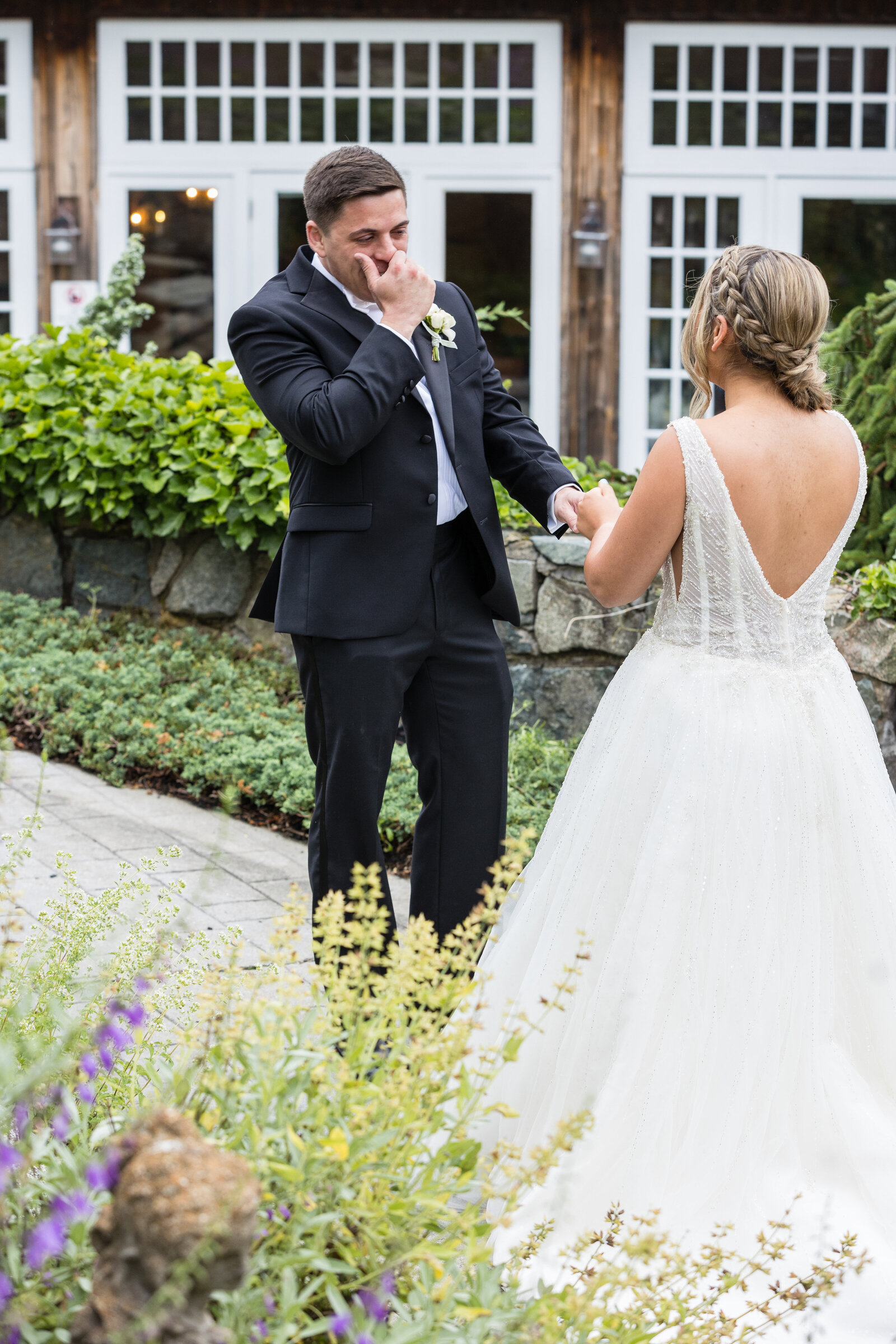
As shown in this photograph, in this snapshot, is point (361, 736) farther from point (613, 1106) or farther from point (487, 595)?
point (613, 1106)

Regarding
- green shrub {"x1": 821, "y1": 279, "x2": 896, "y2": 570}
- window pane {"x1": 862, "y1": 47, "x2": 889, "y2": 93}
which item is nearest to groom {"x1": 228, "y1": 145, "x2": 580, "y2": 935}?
green shrub {"x1": 821, "y1": 279, "x2": 896, "y2": 570}

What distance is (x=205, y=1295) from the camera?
1.31 m

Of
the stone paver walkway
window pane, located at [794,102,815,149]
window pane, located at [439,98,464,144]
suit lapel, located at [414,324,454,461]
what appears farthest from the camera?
window pane, located at [794,102,815,149]

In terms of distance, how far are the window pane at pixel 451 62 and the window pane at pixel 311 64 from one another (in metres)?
0.76

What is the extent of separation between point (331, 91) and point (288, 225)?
87cm

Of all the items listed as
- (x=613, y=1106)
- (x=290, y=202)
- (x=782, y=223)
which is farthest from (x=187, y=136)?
(x=613, y=1106)

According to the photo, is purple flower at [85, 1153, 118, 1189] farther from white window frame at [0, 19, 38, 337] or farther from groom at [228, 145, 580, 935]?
white window frame at [0, 19, 38, 337]

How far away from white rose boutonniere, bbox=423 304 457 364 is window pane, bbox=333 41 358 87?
6258mm

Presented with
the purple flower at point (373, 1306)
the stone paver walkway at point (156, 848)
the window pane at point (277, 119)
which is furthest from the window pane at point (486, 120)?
the purple flower at point (373, 1306)

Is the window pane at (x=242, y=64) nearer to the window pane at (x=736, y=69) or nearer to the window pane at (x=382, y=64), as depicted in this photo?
the window pane at (x=382, y=64)

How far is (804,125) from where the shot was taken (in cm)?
860

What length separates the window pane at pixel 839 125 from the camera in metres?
8.58

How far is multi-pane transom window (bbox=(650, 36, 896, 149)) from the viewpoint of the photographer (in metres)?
8.45

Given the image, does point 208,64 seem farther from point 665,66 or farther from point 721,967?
point 721,967
